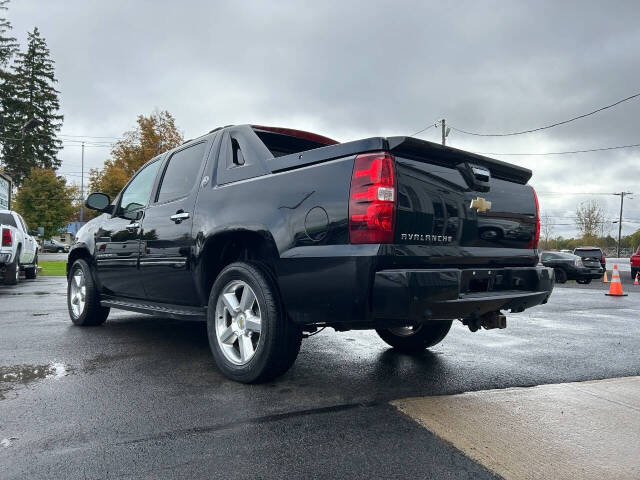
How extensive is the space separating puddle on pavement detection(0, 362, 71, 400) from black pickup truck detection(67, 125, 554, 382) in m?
0.86

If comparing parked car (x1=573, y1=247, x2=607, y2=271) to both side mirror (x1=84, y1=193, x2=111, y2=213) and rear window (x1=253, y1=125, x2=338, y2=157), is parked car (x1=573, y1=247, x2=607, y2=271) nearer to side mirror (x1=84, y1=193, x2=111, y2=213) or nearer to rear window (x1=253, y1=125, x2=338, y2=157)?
rear window (x1=253, y1=125, x2=338, y2=157)

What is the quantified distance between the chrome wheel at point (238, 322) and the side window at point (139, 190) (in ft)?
5.90

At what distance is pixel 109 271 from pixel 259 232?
2545 millimetres

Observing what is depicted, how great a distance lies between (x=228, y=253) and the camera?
12.7 ft

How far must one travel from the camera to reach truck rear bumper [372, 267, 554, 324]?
270cm

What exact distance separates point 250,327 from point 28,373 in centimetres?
168

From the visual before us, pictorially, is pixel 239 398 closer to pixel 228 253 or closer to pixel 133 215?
pixel 228 253

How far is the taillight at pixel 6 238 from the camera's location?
10.8m

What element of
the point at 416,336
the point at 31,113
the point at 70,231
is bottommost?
the point at 70,231

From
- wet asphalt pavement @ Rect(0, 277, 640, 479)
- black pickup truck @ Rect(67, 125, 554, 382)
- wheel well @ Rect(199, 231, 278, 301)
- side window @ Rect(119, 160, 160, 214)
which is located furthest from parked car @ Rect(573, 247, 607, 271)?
wheel well @ Rect(199, 231, 278, 301)

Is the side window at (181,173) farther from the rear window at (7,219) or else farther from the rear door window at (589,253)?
the rear door window at (589,253)

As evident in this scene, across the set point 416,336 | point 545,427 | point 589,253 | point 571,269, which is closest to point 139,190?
point 416,336

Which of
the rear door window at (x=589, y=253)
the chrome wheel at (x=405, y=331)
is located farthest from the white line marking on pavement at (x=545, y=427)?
the rear door window at (x=589, y=253)

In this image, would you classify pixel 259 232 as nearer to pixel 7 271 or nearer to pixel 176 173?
pixel 176 173
